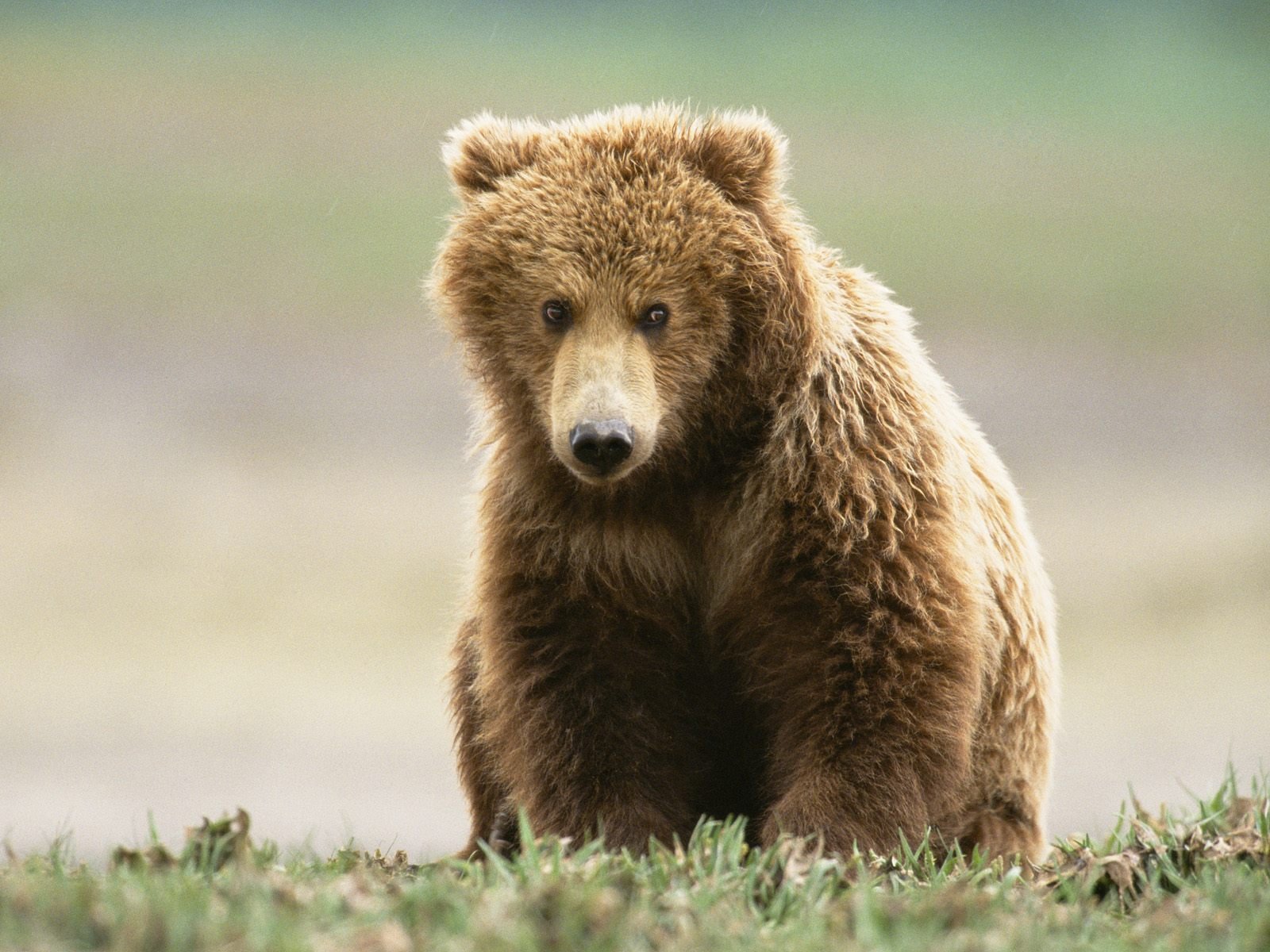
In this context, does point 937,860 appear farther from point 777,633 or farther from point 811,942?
point 811,942

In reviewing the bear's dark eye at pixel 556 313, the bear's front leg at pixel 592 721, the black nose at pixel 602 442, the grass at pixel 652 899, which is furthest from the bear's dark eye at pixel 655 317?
the grass at pixel 652 899

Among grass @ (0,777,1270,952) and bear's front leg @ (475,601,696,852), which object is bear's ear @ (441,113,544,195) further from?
grass @ (0,777,1270,952)

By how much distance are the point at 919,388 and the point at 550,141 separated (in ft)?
5.09

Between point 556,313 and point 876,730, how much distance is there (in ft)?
5.56

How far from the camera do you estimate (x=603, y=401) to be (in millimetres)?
4961

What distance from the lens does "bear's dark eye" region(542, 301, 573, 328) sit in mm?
5297

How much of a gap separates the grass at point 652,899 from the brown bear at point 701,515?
0.50m

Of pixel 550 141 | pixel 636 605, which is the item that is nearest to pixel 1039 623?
pixel 636 605

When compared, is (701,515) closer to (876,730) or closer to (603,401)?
(603,401)

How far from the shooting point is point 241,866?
13.4ft

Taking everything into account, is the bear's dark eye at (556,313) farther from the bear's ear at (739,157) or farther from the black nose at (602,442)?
the bear's ear at (739,157)

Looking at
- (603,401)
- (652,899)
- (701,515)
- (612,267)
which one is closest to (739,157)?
(612,267)

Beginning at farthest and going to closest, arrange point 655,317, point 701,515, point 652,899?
point 701,515
point 655,317
point 652,899

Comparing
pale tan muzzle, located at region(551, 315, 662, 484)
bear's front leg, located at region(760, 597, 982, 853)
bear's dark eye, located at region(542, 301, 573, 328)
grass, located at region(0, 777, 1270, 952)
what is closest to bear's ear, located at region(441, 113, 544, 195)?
bear's dark eye, located at region(542, 301, 573, 328)
